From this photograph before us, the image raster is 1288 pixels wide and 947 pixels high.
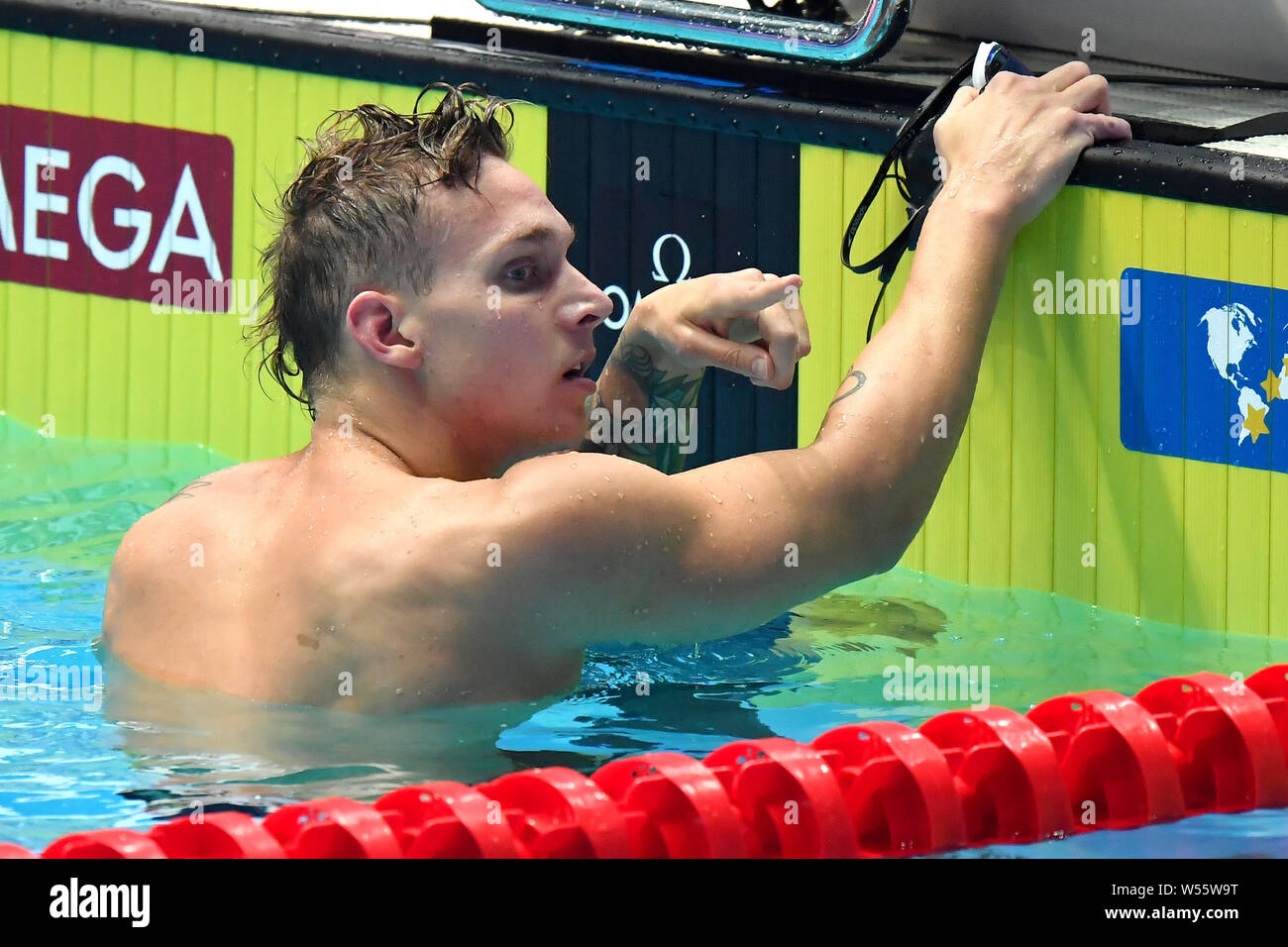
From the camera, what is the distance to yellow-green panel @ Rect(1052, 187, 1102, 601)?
3.54 metres

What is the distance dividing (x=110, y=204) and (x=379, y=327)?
2.44 metres

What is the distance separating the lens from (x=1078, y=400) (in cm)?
361

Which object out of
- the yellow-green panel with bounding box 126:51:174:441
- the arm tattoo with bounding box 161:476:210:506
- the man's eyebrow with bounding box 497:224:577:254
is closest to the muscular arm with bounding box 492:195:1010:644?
the man's eyebrow with bounding box 497:224:577:254

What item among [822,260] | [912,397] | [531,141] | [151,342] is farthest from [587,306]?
[151,342]

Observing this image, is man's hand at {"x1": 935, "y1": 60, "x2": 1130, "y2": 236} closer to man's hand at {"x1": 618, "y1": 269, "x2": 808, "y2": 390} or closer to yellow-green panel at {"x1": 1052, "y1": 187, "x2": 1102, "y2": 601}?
yellow-green panel at {"x1": 1052, "y1": 187, "x2": 1102, "y2": 601}

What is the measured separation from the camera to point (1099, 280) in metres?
3.54

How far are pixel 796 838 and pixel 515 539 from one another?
0.52 metres

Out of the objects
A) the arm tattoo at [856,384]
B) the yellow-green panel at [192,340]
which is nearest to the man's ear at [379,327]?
the arm tattoo at [856,384]

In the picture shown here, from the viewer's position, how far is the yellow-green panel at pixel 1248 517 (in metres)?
3.35

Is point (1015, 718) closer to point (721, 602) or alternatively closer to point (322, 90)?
point (721, 602)

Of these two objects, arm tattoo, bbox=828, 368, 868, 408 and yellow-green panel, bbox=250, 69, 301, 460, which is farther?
yellow-green panel, bbox=250, 69, 301, 460

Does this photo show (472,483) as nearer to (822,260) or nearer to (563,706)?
(563,706)

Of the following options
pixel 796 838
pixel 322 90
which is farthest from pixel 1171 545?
pixel 322 90

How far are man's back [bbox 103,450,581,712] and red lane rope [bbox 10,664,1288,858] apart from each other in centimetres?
24
